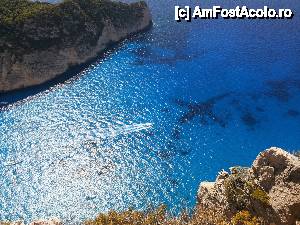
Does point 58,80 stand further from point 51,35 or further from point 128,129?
point 128,129

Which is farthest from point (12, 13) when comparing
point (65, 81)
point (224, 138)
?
point (224, 138)

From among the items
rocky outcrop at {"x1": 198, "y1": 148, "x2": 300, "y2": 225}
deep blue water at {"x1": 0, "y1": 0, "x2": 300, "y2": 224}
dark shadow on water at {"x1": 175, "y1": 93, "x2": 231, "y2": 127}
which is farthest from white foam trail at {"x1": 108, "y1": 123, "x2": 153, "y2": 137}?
rocky outcrop at {"x1": 198, "y1": 148, "x2": 300, "y2": 225}

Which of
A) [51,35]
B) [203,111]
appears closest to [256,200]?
[203,111]

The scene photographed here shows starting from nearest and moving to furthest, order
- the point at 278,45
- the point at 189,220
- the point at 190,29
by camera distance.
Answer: the point at 189,220, the point at 278,45, the point at 190,29

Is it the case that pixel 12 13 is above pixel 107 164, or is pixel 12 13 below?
above

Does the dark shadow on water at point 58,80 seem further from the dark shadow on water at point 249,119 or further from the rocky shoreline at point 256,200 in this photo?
the rocky shoreline at point 256,200

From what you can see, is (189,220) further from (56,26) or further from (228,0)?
(228,0)
